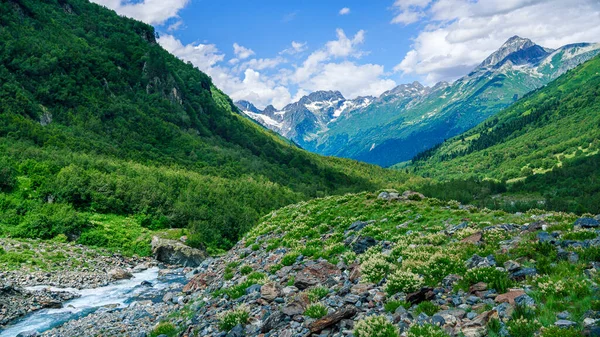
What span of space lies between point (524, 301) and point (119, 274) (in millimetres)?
50522

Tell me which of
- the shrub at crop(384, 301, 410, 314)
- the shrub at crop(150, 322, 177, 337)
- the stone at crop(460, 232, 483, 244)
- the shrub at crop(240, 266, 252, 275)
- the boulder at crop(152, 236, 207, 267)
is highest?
the stone at crop(460, 232, 483, 244)

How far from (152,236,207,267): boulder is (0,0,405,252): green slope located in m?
6.46

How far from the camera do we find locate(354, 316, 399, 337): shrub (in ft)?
38.7

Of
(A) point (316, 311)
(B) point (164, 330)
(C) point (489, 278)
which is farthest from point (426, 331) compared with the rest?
(B) point (164, 330)

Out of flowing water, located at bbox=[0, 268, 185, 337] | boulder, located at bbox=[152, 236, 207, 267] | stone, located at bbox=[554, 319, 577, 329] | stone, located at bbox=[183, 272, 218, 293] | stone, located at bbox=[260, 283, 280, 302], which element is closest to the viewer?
stone, located at bbox=[554, 319, 577, 329]

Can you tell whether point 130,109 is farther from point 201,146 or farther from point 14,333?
point 14,333

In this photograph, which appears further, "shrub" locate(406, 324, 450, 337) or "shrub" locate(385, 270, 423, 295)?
"shrub" locate(385, 270, 423, 295)

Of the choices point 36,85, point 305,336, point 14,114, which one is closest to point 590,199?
point 305,336

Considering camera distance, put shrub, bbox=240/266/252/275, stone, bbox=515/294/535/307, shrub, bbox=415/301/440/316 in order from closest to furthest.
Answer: stone, bbox=515/294/535/307, shrub, bbox=415/301/440/316, shrub, bbox=240/266/252/275

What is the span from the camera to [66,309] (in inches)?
1384

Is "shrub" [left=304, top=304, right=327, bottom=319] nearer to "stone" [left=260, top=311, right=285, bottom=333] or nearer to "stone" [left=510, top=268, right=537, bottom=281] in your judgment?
"stone" [left=260, top=311, right=285, bottom=333]

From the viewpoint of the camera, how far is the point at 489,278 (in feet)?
45.8

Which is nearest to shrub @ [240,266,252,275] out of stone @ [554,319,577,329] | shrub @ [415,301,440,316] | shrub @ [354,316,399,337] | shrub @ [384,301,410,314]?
shrub @ [384,301,410,314]

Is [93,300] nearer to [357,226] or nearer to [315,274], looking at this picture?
[357,226]
